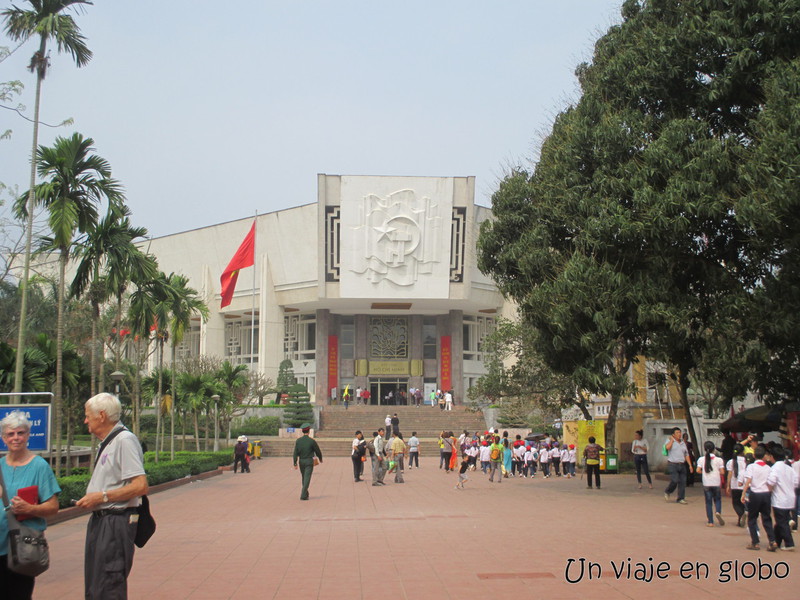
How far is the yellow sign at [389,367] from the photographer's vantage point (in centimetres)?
5178

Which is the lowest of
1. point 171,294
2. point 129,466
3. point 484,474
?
point 484,474

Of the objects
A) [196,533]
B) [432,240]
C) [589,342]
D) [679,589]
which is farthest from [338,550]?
[432,240]

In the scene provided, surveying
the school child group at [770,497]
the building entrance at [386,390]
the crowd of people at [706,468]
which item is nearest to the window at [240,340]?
the building entrance at [386,390]

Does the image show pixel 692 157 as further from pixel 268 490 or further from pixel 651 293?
pixel 268 490

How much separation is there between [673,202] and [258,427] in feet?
96.4

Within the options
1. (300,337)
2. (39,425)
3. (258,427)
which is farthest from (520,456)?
(300,337)

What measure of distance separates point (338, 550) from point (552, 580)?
9.69ft

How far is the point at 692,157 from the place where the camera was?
1477 cm

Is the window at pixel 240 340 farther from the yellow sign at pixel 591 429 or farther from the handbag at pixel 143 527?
the handbag at pixel 143 527

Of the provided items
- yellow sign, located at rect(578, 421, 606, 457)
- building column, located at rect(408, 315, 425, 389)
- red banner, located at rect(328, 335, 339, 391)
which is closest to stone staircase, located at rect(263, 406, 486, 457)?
red banner, located at rect(328, 335, 339, 391)

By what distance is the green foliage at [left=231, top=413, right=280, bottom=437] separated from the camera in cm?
3953

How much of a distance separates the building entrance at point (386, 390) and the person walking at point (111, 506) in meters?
47.4

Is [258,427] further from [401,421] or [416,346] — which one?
[416,346]

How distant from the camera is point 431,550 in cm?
912
